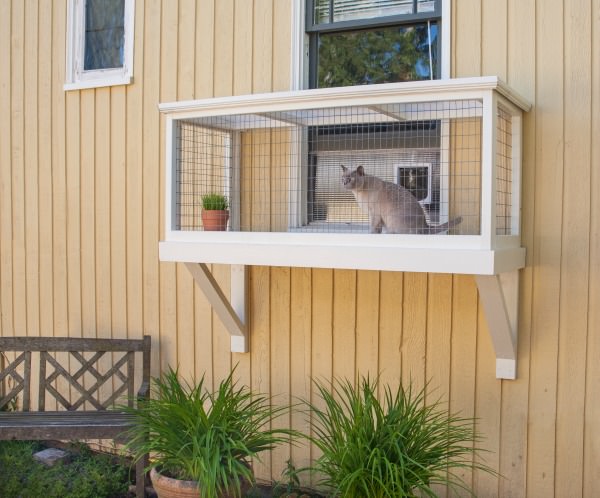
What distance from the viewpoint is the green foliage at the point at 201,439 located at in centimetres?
367

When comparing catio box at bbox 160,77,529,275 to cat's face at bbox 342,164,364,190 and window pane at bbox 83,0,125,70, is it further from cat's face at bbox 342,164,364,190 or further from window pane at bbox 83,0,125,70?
window pane at bbox 83,0,125,70

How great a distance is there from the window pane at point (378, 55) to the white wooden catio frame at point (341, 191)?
29 cm

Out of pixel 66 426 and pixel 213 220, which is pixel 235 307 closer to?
pixel 213 220

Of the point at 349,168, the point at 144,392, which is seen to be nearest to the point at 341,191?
the point at 349,168

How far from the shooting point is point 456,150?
4.00 metres

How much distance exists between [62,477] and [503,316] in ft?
9.17

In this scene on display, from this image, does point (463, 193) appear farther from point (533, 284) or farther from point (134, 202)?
point (134, 202)

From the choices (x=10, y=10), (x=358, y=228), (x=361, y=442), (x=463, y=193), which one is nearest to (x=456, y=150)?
(x=463, y=193)

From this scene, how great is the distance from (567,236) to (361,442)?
1383mm

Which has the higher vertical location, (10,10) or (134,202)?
(10,10)

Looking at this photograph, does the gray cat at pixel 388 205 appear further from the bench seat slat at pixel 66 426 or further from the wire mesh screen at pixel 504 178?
the bench seat slat at pixel 66 426

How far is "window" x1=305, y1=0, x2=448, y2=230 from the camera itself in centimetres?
412

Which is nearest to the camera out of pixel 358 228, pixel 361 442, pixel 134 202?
pixel 361 442

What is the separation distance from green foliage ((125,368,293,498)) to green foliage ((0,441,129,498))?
0.74 m
